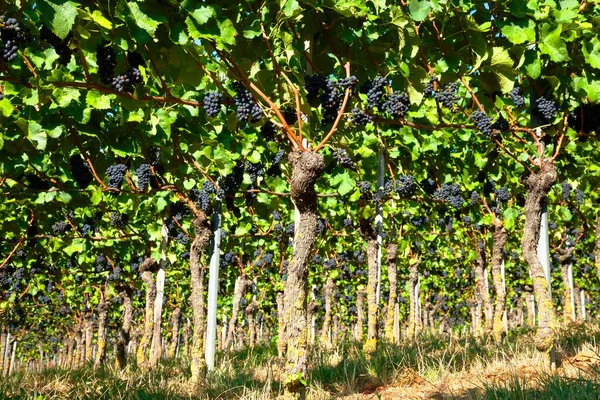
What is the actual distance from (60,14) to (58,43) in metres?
1.30

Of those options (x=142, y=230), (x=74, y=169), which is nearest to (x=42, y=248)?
(x=142, y=230)

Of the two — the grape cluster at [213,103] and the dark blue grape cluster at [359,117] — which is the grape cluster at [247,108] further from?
the dark blue grape cluster at [359,117]

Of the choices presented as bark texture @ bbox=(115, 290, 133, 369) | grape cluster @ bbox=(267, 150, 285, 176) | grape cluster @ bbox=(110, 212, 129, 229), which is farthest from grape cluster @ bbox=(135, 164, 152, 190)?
bark texture @ bbox=(115, 290, 133, 369)

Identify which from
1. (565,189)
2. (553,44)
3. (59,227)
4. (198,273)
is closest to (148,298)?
(59,227)

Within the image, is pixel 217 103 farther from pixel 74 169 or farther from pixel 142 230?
pixel 142 230

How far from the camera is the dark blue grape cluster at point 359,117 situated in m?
4.59

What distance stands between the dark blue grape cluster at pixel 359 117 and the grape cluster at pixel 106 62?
1913 millimetres

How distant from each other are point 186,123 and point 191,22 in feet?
8.82

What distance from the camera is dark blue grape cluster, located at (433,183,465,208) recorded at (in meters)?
9.14

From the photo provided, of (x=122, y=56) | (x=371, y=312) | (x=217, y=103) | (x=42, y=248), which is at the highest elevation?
(x=122, y=56)

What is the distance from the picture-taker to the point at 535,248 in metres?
6.21

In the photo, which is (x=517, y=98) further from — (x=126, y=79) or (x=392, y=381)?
(x=126, y=79)

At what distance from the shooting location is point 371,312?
347 inches

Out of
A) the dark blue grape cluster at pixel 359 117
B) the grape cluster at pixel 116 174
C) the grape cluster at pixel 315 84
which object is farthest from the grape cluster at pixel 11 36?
the grape cluster at pixel 116 174
